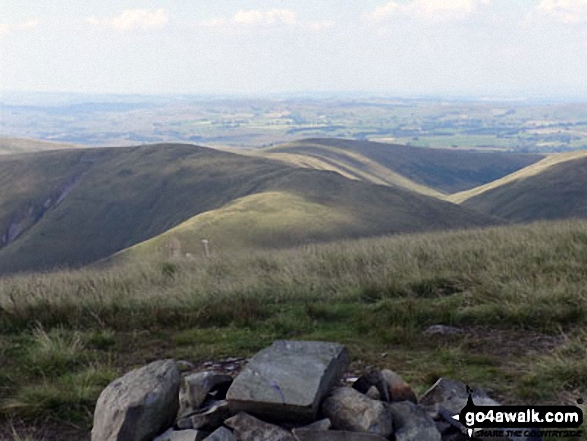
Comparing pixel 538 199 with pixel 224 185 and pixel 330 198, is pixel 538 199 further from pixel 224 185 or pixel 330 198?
pixel 224 185

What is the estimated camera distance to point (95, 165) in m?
129

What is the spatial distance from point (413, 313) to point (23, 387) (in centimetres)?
522

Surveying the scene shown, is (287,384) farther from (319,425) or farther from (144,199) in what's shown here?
(144,199)

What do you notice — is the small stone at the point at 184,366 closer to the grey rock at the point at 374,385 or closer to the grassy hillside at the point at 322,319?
the grassy hillside at the point at 322,319

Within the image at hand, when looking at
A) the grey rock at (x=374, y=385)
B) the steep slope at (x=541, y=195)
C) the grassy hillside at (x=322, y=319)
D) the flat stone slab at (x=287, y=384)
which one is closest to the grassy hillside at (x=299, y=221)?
the steep slope at (x=541, y=195)

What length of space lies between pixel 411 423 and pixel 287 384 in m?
1.04

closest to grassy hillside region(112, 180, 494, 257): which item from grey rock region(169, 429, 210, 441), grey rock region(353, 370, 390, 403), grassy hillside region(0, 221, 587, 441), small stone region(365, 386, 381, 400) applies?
grassy hillside region(0, 221, 587, 441)

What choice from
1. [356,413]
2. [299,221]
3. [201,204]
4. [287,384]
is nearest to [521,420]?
[356,413]

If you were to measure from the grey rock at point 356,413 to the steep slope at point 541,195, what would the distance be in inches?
3565

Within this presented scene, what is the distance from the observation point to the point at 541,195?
10519cm

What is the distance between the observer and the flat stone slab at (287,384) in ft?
15.6

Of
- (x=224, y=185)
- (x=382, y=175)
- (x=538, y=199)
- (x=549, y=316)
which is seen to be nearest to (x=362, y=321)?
(x=549, y=316)

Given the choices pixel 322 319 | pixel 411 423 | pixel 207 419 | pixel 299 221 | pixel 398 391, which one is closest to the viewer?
pixel 411 423

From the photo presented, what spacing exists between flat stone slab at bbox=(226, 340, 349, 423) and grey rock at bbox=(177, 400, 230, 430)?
8cm
